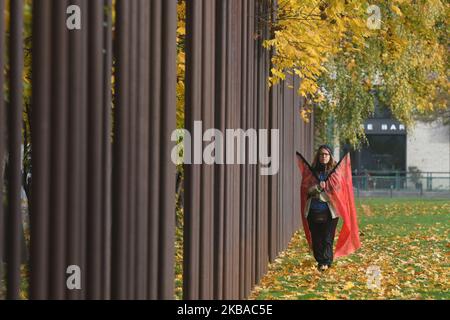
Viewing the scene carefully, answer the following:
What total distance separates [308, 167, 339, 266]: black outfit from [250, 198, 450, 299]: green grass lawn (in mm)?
183

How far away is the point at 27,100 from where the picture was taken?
33.7ft

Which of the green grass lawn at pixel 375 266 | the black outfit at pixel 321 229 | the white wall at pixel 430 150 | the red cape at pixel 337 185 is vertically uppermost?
the white wall at pixel 430 150

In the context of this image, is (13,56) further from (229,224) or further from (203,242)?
(229,224)

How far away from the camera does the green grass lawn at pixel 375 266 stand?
391 inches

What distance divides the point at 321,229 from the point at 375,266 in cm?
97

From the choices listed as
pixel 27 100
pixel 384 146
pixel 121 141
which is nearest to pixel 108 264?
pixel 121 141

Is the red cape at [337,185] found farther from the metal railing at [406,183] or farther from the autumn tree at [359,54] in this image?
the metal railing at [406,183]

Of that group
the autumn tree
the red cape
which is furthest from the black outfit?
the autumn tree

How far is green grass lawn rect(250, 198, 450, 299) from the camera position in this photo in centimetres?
994

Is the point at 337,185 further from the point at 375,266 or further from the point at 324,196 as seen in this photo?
the point at 375,266

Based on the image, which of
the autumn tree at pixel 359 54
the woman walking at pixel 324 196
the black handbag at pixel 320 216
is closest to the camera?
the autumn tree at pixel 359 54

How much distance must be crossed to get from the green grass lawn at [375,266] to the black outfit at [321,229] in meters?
0.18

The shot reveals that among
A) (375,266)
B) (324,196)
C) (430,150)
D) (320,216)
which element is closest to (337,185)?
(324,196)

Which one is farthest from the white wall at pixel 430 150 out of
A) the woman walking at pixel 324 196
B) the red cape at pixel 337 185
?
the woman walking at pixel 324 196
